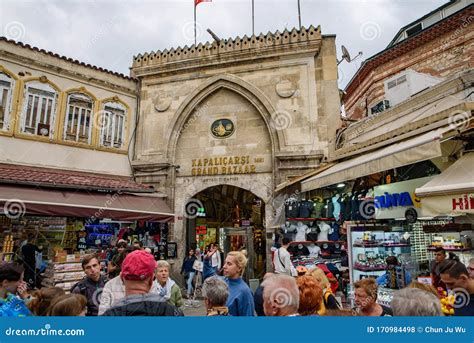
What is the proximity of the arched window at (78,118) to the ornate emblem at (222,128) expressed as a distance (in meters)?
4.63

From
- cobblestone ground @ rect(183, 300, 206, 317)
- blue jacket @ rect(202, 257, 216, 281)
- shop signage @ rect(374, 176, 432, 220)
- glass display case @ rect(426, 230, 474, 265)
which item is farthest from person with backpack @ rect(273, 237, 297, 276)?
blue jacket @ rect(202, 257, 216, 281)

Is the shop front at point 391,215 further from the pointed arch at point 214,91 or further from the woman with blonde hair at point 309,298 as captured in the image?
the pointed arch at point 214,91

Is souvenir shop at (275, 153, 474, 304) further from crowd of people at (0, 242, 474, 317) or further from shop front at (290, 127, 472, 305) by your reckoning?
crowd of people at (0, 242, 474, 317)

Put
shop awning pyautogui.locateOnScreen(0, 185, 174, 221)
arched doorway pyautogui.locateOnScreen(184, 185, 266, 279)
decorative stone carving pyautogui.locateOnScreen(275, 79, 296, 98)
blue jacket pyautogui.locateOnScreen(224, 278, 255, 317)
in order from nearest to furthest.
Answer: blue jacket pyautogui.locateOnScreen(224, 278, 255, 317) → shop awning pyautogui.locateOnScreen(0, 185, 174, 221) → decorative stone carving pyautogui.locateOnScreen(275, 79, 296, 98) → arched doorway pyautogui.locateOnScreen(184, 185, 266, 279)

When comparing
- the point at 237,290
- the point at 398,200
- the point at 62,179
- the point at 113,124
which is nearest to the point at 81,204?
the point at 62,179

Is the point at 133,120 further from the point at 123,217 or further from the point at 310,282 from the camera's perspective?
the point at 310,282

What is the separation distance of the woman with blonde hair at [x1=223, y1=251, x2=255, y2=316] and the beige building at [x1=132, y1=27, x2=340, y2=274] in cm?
671

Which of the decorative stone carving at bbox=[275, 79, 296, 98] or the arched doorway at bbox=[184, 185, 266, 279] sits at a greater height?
the decorative stone carving at bbox=[275, 79, 296, 98]

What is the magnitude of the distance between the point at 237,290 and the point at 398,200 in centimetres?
382

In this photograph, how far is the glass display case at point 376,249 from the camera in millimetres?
5344

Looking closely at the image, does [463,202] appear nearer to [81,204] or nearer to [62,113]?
[81,204]

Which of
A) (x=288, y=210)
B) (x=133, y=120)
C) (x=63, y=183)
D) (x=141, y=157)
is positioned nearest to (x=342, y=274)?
(x=288, y=210)

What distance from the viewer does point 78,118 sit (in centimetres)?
1130

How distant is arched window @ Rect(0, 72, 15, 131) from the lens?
9.63 m
